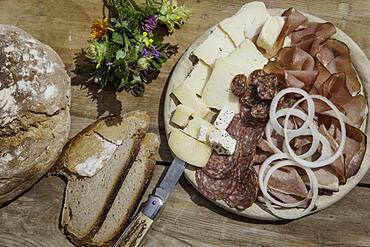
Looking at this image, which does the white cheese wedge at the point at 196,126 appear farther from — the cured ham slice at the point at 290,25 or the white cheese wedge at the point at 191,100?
the cured ham slice at the point at 290,25

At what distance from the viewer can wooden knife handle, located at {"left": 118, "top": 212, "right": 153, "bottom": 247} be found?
2.30m

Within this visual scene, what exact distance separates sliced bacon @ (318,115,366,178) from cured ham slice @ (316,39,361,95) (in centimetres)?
14

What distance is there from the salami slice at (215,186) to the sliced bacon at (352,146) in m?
0.39

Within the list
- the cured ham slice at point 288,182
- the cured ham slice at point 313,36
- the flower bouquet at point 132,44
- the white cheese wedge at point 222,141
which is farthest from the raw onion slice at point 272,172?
the flower bouquet at point 132,44

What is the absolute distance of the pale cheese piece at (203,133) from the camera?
227cm

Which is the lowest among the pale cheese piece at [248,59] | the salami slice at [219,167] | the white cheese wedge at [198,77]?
the salami slice at [219,167]

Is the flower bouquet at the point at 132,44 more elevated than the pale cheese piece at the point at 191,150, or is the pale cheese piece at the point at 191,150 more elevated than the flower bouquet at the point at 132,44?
the flower bouquet at the point at 132,44

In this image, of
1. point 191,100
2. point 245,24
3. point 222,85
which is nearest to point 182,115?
point 191,100

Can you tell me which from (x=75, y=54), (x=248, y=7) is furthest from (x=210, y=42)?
(x=75, y=54)

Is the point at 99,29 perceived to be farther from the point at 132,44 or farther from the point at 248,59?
the point at 248,59

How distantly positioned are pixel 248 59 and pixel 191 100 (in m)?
0.25

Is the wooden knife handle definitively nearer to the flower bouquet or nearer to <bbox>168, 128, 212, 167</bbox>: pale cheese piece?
<bbox>168, 128, 212, 167</bbox>: pale cheese piece

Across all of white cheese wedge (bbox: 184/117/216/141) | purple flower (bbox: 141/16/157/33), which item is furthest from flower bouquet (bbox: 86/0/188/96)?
white cheese wedge (bbox: 184/117/216/141)

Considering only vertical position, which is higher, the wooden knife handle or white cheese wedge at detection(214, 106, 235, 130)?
white cheese wedge at detection(214, 106, 235, 130)
